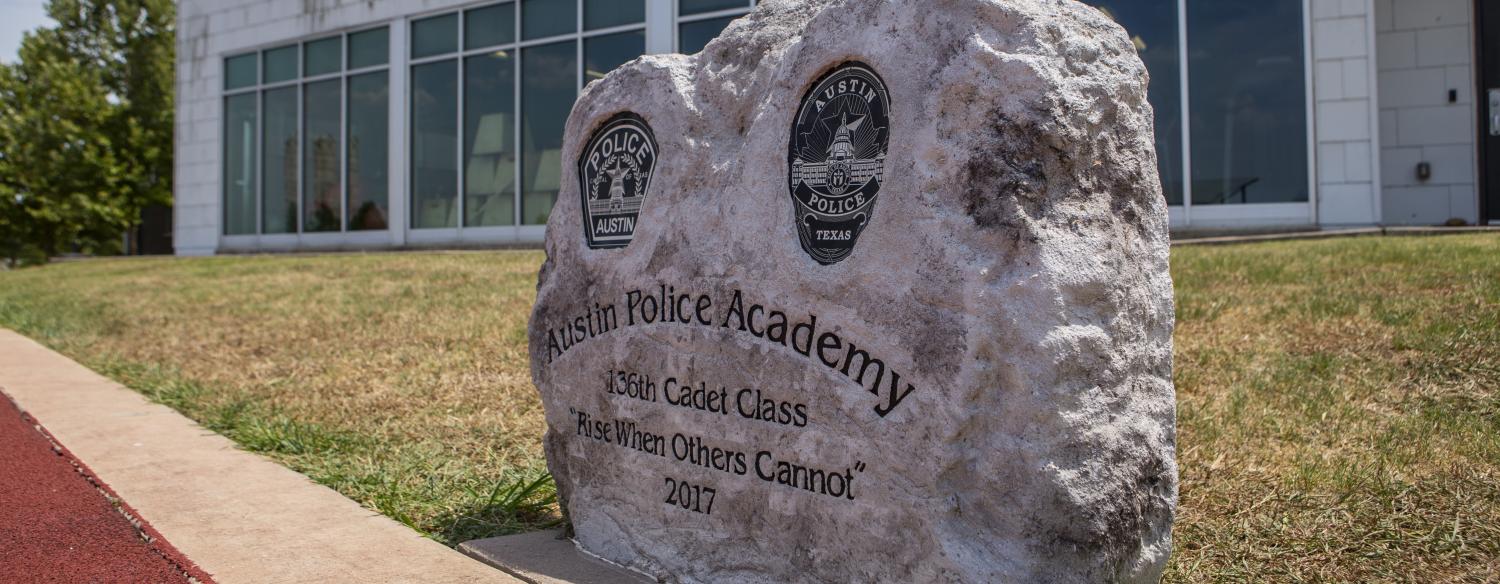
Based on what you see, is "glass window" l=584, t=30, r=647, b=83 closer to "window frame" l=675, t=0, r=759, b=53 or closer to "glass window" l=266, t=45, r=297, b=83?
"window frame" l=675, t=0, r=759, b=53

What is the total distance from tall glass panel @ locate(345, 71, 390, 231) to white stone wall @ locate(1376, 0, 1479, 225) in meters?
14.9

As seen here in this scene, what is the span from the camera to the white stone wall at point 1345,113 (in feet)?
42.3

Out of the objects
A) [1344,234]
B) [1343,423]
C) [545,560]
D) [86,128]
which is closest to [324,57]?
[86,128]

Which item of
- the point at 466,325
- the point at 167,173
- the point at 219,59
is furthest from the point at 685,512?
the point at 167,173

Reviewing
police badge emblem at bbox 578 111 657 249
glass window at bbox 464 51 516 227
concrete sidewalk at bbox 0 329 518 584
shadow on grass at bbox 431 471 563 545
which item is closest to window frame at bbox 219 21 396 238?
glass window at bbox 464 51 516 227

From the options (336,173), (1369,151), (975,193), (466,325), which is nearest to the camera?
(975,193)

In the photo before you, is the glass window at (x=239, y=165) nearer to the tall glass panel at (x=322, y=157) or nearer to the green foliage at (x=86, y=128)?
the tall glass panel at (x=322, y=157)

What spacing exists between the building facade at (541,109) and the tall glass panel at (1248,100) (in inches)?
0.9

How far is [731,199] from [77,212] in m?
27.1

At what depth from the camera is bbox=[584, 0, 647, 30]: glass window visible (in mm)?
16281

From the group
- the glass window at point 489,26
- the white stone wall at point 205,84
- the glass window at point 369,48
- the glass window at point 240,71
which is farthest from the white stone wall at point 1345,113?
the glass window at point 240,71

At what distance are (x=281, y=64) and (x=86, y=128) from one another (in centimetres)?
923

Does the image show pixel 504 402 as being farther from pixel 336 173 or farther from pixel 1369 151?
pixel 336 173

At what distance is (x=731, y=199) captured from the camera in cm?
364
